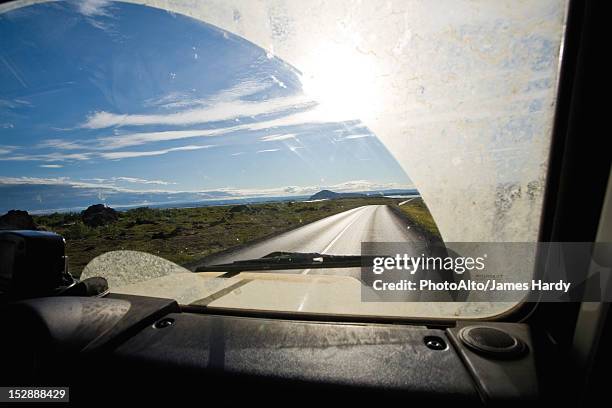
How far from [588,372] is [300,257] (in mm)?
1820

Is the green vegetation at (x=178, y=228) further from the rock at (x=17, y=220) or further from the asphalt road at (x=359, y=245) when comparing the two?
the asphalt road at (x=359, y=245)

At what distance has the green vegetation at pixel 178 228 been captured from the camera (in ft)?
9.86

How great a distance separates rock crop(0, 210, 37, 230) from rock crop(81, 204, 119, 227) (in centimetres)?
41

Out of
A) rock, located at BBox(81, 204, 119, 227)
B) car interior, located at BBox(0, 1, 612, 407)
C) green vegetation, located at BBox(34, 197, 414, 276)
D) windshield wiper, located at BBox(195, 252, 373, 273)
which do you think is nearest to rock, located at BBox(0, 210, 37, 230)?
green vegetation, located at BBox(34, 197, 414, 276)

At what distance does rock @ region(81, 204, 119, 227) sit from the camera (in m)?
3.06

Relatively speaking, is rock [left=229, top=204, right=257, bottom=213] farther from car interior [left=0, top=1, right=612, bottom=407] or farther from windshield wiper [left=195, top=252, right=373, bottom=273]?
car interior [left=0, top=1, right=612, bottom=407]

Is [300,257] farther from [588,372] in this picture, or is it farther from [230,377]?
[588,372]

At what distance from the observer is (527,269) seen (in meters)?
2.01

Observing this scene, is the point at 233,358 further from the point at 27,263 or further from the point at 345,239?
the point at 345,239

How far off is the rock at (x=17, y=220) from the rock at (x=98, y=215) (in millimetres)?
406

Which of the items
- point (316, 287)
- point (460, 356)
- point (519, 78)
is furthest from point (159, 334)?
point (519, 78)

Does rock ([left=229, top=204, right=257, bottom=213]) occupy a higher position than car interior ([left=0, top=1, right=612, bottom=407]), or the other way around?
rock ([left=229, top=204, right=257, bottom=213])

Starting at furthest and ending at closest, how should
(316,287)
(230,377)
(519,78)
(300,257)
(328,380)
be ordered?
(300,257) → (316,287) → (519,78) → (230,377) → (328,380)

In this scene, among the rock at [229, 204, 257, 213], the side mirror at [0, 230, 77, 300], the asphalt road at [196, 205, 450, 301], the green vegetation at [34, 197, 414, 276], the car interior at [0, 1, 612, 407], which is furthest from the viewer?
the rock at [229, 204, 257, 213]
